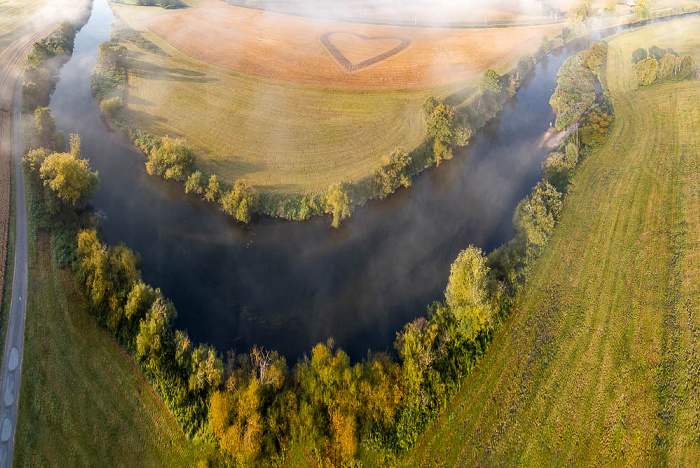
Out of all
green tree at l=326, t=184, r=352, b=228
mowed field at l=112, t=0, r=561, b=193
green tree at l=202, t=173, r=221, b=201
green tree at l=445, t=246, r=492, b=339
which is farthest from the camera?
mowed field at l=112, t=0, r=561, b=193

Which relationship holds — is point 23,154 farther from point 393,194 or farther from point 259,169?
point 393,194

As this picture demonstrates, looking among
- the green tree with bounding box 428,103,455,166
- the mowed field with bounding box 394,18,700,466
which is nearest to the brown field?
the green tree with bounding box 428,103,455,166

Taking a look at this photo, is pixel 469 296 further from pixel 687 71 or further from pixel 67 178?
pixel 687 71

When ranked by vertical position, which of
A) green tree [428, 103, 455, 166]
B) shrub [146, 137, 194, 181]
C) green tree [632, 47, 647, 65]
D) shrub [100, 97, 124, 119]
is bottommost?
shrub [146, 137, 194, 181]

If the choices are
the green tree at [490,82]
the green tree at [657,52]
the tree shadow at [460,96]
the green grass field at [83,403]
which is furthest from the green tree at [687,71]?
the green grass field at [83,403]

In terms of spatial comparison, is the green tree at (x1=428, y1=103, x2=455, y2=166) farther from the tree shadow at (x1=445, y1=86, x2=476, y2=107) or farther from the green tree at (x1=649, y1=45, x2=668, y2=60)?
the green tree at (x1=649, y1=45, x2=668, y2=60)

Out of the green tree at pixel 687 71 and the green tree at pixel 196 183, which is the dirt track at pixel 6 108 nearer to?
the green tree at pixel 196 183

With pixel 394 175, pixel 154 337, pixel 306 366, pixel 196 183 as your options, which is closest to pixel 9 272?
pixel 154 337

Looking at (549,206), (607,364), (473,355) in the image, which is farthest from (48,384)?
(549,206)
